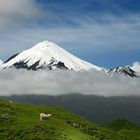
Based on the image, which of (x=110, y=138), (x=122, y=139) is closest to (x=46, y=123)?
(x=110, y=138)

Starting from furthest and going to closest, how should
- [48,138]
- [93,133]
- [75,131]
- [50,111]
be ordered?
[50,111] < [93,133] < [75,131] < [48,138]

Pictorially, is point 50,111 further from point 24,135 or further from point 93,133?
point 24,135

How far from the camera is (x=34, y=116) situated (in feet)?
392

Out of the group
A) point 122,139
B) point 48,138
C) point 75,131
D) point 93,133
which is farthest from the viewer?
point 122,139

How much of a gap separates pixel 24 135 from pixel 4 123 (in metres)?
8.47

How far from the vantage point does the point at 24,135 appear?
317 feet

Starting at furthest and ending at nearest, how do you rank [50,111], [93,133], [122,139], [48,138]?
[50,111] → [122,139] → [93,133] → [48,138]

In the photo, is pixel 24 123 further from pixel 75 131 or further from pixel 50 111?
pixel 50 111

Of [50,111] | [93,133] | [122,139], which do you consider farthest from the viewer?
[50,111]

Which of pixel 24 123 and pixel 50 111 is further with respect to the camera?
pixel 50 111

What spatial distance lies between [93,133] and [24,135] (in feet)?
76.1

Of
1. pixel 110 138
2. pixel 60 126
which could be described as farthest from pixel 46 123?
→ pixel 110 138

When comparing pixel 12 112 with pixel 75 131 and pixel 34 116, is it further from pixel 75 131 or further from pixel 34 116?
pixel 75 131

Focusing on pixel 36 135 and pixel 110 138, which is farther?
pixel 110 138
